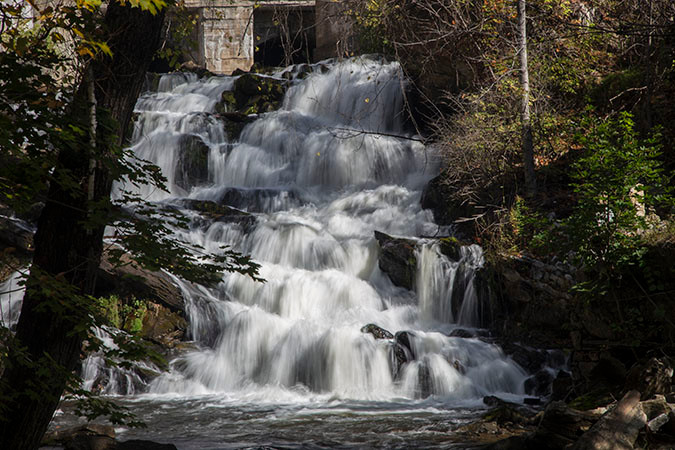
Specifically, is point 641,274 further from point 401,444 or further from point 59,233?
point 59,233

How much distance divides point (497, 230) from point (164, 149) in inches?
401

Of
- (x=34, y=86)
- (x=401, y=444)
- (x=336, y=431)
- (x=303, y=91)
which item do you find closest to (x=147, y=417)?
(x=336, y=431)

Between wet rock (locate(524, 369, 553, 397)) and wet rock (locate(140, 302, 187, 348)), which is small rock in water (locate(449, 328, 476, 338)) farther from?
wet rock (locate(140, 302, 187, 348))

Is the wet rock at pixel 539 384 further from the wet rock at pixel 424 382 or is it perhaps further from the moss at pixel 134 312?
the moss at pixel 134 312

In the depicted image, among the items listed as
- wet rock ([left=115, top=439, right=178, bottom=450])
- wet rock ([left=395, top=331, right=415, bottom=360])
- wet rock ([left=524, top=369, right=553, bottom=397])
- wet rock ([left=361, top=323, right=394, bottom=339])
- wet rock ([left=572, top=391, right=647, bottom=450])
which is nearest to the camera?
wet rock ([left=572, top=391, right=647, bottom=450])

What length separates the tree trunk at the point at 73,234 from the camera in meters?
3.54

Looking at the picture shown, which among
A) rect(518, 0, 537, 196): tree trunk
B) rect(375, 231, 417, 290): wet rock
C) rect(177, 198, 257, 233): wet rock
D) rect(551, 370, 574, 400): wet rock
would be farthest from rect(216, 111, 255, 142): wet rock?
rect(551, 370, 574, 400): wet rock

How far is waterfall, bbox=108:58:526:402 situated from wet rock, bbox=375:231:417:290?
15 cm

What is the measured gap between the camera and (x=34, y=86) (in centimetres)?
320

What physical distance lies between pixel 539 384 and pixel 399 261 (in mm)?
3925

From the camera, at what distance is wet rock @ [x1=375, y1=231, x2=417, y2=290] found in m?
11.9

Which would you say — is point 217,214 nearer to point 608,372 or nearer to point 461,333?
point 461,333

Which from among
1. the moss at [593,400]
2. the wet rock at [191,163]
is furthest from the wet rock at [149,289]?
the moss at [593,400]

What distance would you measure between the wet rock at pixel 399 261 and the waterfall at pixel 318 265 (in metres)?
0.15
